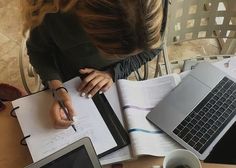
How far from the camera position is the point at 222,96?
3.40 feet

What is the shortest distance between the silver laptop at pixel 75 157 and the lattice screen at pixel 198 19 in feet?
1.87

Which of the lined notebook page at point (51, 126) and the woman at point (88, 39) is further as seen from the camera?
the lined notebook page at point (51, 126)

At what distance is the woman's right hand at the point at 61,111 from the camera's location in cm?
98

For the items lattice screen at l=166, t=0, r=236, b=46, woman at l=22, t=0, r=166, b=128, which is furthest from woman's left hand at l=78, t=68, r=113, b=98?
lattice screen at l=166, t=0, r=236, b=46

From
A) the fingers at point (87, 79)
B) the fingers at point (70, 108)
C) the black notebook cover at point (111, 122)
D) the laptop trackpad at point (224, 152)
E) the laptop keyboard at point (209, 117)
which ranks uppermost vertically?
the fingers at point (87, 79)

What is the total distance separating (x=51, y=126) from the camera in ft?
3.24

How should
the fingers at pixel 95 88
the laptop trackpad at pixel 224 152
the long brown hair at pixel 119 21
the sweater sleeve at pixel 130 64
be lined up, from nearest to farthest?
the long brown hair at pixel 119 21 < the laptop trackpad at pixel 224 152 < the fingers at pixel 95 88 < the sweater sleeve at pixel 130 64

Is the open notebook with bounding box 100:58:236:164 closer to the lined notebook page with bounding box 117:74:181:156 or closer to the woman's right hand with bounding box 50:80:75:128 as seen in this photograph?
the lined notebook page with bounding box 117:74:181:156

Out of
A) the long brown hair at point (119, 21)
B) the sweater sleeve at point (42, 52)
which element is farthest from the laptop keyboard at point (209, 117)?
the sweater sleeve at point (42, 52)

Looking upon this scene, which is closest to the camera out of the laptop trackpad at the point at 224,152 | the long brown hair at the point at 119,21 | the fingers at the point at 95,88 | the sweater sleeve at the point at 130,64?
the long brown hair at the point at 119,21

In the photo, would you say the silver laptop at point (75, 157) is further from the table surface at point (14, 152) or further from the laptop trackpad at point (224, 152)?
the laptop trackpad at point (224, 152)

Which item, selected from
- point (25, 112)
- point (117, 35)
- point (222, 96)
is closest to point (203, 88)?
point (222, 96)

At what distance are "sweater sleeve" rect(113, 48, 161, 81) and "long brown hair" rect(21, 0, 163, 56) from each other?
11.3 inches

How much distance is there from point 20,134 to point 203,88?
53 cm
